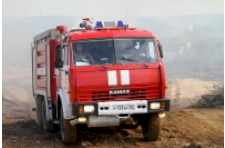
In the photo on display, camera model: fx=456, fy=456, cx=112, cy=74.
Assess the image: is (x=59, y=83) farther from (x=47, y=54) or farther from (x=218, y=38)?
(x=218, y=38)

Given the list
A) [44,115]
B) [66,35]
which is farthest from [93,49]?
[44,115]

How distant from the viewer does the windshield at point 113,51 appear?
29.5ft

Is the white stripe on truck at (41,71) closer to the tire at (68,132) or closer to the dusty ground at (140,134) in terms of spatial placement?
the dusty ground at (140,134)

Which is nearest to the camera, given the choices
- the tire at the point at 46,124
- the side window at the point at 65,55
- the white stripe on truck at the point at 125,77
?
the white stripe on truck at the point at 125,77

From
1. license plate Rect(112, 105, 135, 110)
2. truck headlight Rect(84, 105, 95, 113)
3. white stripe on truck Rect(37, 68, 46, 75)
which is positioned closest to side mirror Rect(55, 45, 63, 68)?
truck headlight Rect(84, 105, 95, 113)

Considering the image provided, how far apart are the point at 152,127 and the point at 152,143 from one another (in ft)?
1.11

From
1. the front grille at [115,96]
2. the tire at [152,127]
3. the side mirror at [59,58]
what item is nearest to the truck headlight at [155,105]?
the front grille at [115,96]

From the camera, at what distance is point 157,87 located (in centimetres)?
889

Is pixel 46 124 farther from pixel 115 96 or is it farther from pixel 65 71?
pixel 115 96

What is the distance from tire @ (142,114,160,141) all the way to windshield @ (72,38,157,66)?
1.26 metres

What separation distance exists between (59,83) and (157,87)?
94.1 inches

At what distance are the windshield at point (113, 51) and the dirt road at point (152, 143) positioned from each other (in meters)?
1.77

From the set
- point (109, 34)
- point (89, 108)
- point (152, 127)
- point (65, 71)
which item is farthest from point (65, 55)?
point (152, 127)

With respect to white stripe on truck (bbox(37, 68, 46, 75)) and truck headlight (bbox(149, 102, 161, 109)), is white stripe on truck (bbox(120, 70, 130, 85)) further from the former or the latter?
white stripe on truck (bbox(37, 68, 46, 75))
